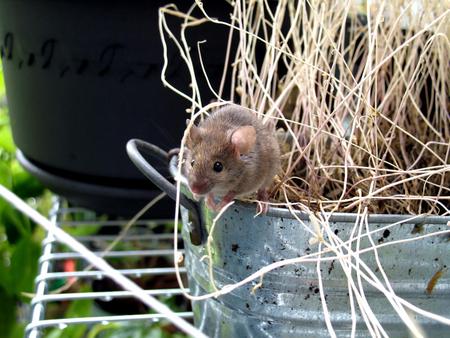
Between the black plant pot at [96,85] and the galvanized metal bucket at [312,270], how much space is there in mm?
260

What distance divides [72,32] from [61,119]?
12 cm

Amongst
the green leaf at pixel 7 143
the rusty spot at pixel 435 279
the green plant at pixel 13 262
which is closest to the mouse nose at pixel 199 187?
the rusty spot at pixel 435 279

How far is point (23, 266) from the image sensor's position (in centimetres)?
96

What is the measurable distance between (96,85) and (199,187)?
330mm

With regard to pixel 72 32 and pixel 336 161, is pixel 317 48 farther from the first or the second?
pixel 72 32

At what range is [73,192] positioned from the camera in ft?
2.90

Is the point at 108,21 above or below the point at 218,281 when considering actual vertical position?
above

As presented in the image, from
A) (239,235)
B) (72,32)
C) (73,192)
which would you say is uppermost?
(72,32)

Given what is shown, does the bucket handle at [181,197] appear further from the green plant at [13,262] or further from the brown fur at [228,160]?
the green plant at [13,262]

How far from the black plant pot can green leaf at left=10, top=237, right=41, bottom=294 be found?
13 cm

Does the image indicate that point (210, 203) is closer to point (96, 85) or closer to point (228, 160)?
point (228, 160)

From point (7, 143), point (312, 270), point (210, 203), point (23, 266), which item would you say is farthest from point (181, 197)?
point (7, 143)

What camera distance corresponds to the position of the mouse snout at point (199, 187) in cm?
55

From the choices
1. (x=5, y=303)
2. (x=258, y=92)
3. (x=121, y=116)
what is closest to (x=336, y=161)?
(x=258, y=92)
